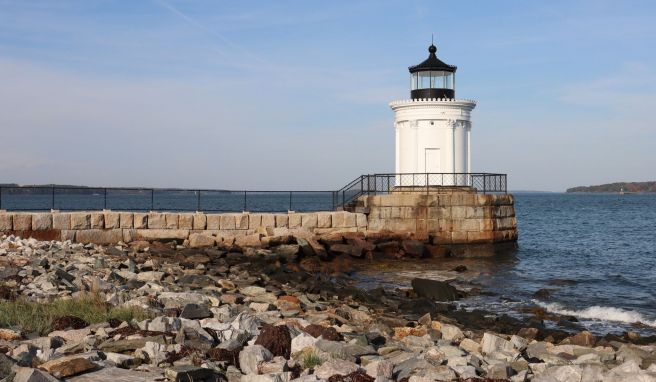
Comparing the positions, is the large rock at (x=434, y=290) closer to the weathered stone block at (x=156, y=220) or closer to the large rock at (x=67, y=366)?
the weathered stone block at (x=156, y=220)

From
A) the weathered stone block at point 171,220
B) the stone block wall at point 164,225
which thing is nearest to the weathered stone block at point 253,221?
the stone block wall at point 164,225

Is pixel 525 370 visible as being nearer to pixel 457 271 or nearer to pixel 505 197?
pixel 457 271

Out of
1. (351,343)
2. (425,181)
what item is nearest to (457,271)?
(425,181)

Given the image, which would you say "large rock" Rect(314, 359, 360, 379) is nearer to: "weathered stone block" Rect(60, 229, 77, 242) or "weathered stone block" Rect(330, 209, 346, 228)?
"weathered stone block" Rect(60, 229, 77, 242)

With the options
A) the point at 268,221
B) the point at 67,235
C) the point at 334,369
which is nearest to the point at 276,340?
the point at 334,369

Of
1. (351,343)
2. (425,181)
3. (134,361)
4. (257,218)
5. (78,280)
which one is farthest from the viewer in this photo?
(425,181)

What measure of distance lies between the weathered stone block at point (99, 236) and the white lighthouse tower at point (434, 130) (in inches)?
378

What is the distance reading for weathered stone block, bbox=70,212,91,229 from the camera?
19.9 meters

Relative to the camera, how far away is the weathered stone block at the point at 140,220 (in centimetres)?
2072

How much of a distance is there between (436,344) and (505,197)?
52.4ft

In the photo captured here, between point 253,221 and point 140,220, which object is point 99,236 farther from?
point 253,221

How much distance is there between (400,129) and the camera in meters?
24.5

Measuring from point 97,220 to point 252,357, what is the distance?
1496cm

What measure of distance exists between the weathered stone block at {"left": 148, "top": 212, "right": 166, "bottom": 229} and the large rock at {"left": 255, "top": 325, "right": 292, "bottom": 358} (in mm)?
A: 14295
